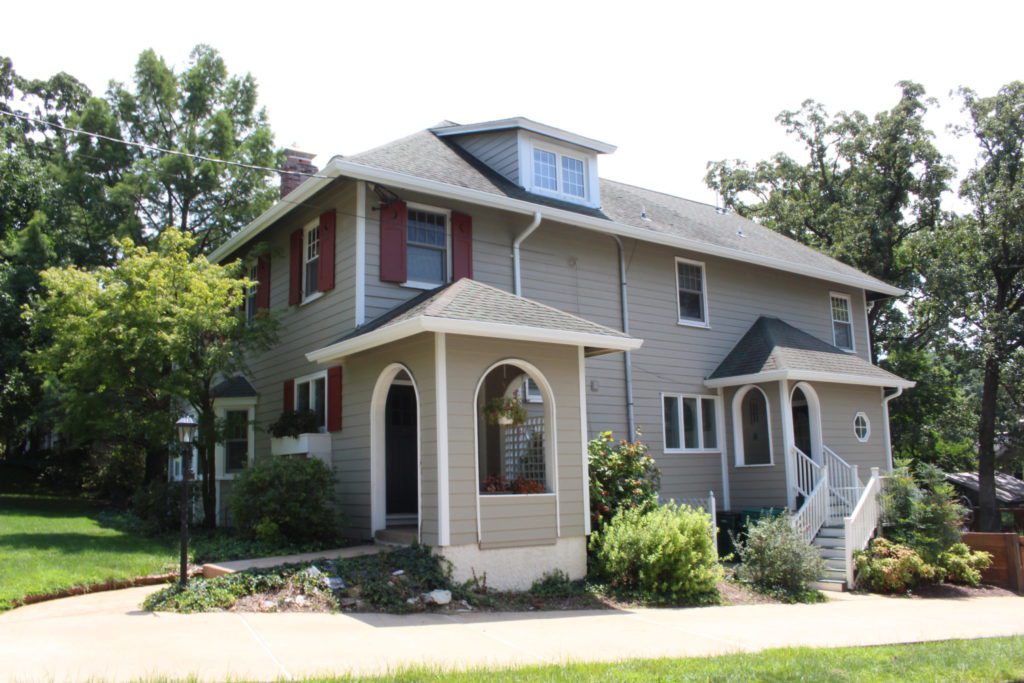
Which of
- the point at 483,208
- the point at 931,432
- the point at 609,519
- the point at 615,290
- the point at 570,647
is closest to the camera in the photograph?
the point at 570,647

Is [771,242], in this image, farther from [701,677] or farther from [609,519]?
[701,677]

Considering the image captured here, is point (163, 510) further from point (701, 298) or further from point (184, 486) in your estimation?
point (701, 298)

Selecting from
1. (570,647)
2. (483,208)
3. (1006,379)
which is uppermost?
(483,208)

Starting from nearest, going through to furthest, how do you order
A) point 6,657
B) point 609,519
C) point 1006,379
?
point 6,657
point 609,519
point 1006,379

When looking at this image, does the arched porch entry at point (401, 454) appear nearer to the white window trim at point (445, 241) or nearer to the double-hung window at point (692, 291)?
the white window trim at point (445, 241)

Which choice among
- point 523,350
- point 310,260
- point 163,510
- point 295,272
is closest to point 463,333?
point 523,350

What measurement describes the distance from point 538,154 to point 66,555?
34.1 feet

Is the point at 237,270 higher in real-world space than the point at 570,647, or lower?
higher

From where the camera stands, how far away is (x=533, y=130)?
15586mm

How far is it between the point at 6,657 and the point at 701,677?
5.46 metres

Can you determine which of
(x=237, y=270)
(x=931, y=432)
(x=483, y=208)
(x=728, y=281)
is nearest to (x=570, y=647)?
(x=483, y=208)

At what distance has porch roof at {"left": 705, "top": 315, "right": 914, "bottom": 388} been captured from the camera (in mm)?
16125

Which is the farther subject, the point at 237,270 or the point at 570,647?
the point at 237,270

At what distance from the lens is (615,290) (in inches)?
636
